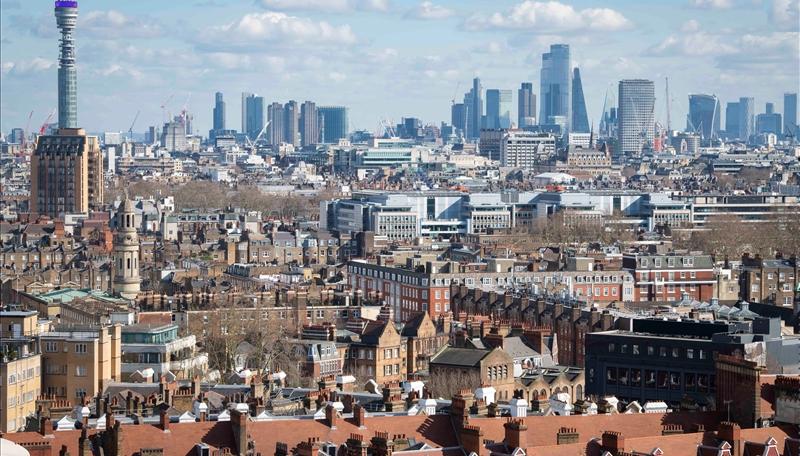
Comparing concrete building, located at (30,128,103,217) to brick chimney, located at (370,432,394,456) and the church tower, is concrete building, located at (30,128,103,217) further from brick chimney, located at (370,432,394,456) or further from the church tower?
brick chimney, located at (370,432,394,456)

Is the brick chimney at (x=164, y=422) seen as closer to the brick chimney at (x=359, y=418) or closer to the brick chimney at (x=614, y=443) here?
the brick chimney at (x=359, y=418)

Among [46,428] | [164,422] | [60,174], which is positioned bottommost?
[46,428]

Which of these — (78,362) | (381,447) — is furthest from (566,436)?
(78,362)

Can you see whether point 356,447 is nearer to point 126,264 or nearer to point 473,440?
point 473,440

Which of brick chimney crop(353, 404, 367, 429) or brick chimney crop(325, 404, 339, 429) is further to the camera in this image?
brick chimney crop(353, 404, 367, 429)

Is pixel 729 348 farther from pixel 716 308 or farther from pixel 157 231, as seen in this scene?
pixel 157 231

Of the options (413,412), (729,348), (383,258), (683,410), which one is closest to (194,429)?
(413,412)

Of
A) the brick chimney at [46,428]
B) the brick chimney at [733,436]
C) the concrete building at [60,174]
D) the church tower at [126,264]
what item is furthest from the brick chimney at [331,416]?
the concrete building at [60,174]

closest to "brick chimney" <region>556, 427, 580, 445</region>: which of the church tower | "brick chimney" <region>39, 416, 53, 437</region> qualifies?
"brick chimney" <region>39, 416, 53, 437</region>

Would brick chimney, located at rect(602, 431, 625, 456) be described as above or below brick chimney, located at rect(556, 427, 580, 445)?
above
